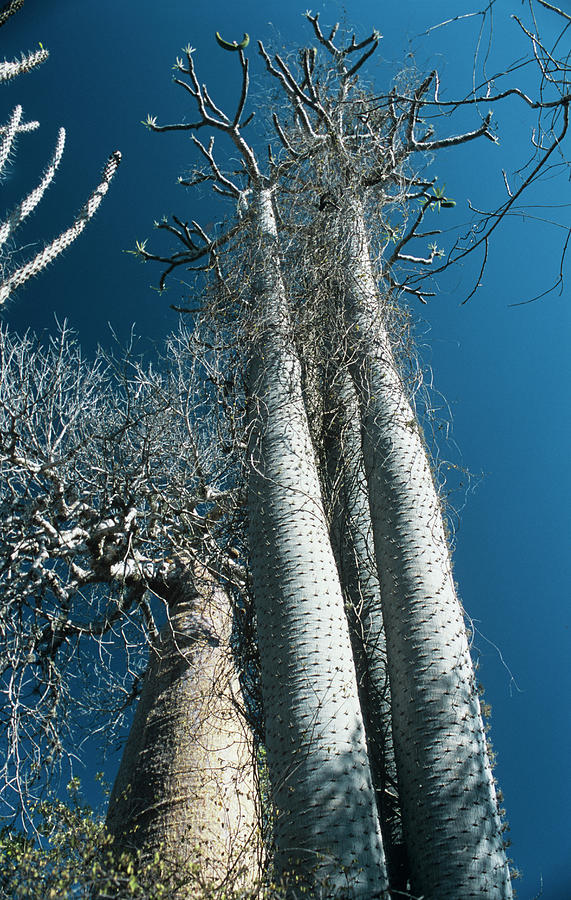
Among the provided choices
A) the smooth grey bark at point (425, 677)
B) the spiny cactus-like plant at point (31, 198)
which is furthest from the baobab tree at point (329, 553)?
the spiny cactus-like plant at point (31, 198)

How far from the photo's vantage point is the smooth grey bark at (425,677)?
182cm

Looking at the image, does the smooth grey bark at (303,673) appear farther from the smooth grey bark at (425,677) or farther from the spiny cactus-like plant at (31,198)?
the spiny cactus-like plant at (31,198)

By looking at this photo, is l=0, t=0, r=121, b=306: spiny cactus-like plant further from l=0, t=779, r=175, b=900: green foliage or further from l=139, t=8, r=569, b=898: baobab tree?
l=0, t=779, r=175, b=900: green foliage

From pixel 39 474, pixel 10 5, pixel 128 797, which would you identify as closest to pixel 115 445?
pixel 39 474

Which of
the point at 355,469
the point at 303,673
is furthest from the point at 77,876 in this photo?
the point at 355,469

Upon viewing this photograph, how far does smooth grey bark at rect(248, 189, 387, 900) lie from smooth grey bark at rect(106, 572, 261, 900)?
2.29 feet

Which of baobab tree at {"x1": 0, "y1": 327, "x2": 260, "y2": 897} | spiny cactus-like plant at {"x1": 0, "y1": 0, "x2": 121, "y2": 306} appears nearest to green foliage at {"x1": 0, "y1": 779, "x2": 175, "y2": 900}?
baobab tree at {"x1": 0, "y1": 327, "x2": 260, "y2": 897}

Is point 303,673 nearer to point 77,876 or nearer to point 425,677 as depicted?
point 425,677

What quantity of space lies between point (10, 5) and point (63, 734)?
19.9 feet

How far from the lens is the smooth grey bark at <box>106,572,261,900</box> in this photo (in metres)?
2.84

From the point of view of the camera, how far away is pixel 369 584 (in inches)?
121

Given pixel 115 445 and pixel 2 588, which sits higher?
pixel 115 445

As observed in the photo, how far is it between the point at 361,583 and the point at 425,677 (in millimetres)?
938

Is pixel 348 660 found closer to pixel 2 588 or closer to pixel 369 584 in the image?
pixel 369 584
